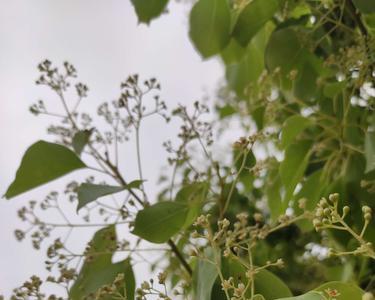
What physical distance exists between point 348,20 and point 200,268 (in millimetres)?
527

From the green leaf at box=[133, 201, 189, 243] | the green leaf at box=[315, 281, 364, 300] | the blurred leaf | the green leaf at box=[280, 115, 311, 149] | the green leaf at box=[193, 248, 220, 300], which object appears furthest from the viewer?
the blurred leaf

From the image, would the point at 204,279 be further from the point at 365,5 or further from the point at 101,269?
the point at 365,5

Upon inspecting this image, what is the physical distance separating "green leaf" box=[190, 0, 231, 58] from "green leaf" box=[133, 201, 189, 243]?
1.04 ft

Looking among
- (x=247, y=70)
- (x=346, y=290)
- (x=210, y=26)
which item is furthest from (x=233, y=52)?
(x=346, y=290)

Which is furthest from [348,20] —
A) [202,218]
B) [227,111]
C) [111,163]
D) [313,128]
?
[202,218]

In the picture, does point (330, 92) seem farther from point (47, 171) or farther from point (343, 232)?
point (47, 171)

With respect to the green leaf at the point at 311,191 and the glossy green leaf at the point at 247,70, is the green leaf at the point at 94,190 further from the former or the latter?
the glossy green leaf at the point at 247,70

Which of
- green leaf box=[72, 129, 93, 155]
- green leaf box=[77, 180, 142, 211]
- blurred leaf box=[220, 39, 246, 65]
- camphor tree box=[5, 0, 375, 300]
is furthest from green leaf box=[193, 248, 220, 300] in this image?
blurred leaf box=[220, 39, 246, 65]

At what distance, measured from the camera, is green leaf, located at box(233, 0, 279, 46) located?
1.01 meters

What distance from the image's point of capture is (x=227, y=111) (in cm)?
139

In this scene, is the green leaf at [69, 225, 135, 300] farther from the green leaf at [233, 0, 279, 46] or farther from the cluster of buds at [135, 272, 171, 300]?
the green leaf at [233, 0, 279, 46]

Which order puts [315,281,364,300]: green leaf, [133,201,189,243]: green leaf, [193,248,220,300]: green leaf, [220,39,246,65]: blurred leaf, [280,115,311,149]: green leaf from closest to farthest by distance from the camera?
[315,281,364,300]: green leaf, [193,248,220,300]: green leaf, [133,201,189,243]: green leaf, [280,115,311,149]: green leaf, [220,39,246,65]: blurred leaf

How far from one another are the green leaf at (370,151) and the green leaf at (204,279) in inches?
8.3

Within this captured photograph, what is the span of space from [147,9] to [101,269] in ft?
1.31
